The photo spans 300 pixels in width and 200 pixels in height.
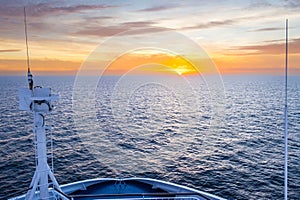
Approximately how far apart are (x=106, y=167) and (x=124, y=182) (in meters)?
11.6

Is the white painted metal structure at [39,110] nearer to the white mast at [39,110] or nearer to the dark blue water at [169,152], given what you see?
the white mast at [39,110]

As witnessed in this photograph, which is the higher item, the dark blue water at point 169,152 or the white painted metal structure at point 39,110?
the dark blue water at point 169,152

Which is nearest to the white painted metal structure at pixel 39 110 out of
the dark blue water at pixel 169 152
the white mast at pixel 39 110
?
the white mast at pixel 39 110

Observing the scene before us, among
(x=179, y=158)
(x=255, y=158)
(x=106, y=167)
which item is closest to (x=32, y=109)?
(x=106, y=167)

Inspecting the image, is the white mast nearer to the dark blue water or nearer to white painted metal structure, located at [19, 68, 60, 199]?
white painted metal structure, located at [19, 68, 60, 199]

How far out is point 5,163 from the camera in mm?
22078

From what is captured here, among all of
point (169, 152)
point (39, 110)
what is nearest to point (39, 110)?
point (39, 110)

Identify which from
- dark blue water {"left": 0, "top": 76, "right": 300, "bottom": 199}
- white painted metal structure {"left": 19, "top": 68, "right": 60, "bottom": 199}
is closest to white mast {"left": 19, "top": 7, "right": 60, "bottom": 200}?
white painted metal structure {"left": 19, "top": 68, "right": 60, "bottom": 199}

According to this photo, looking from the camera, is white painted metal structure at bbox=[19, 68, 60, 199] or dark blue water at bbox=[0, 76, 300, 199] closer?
white painted metal structure at bbox=[19, 68, 60, 199]

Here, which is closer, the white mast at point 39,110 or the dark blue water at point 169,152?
the white mast at point 39,110

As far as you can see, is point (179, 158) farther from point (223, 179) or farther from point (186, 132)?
point (186, 132)

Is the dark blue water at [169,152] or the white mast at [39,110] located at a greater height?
the dark blue water at [169,152]

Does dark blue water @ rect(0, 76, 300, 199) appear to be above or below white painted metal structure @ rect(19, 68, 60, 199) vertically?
above

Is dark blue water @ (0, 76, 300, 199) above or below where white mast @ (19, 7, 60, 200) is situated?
above
